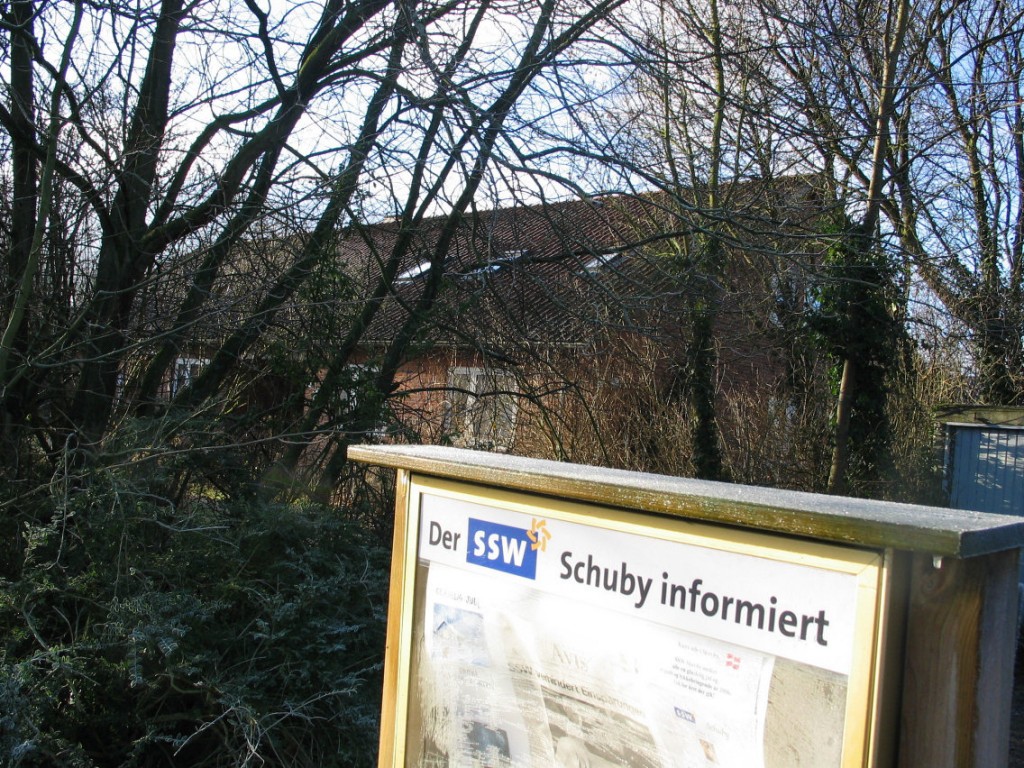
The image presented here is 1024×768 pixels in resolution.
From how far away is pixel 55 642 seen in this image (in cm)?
401

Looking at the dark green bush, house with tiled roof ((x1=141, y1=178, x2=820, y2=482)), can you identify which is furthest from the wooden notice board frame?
house with tiled roof ((x1=141, y1=178, x2=820, y2=482))

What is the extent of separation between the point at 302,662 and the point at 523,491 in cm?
240

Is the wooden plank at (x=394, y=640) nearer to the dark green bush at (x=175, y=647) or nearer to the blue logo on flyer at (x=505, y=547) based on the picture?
the blue logo on flyer at (x=505, y=547)

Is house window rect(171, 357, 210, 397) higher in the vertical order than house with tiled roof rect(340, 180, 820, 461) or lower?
lower

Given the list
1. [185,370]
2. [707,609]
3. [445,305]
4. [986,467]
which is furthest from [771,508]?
[986,467]

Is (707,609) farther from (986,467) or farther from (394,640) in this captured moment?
(986,467)

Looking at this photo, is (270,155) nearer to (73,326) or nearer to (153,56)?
(153,56)

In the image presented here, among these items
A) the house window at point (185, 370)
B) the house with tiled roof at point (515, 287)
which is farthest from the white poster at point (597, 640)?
the house window at point (185, 370)

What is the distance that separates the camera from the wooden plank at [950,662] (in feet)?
4.80

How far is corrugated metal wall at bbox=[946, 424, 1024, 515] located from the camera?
10586 millimetres

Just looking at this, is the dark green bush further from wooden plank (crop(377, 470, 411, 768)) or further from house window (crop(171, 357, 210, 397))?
house window (crop(171, 357, 210, 397))

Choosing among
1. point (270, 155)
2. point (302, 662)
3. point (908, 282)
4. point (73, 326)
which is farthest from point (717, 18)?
point (302, 662)

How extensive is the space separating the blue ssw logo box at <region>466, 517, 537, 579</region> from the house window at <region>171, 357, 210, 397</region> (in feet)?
16.4

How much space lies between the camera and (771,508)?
5.18 ft
